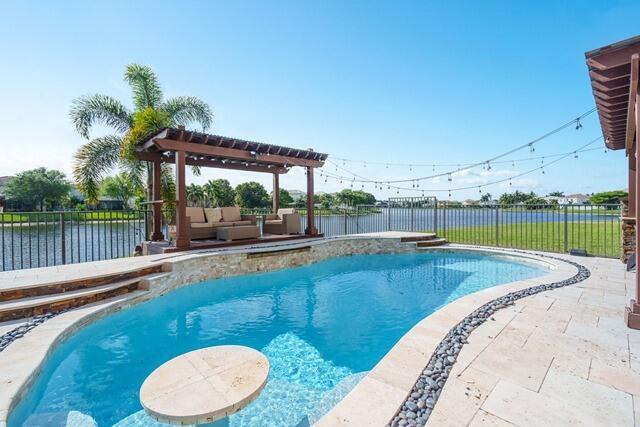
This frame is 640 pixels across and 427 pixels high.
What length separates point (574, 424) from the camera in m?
1.65

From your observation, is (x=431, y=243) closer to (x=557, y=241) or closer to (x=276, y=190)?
(x=557, y=241)

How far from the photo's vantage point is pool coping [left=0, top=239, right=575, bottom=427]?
1819 millimetres

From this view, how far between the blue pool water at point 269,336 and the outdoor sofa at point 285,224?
2.57 m

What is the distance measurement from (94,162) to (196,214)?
4.43 m

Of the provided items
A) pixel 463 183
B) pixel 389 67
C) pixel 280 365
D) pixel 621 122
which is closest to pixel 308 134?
pixel 389 67

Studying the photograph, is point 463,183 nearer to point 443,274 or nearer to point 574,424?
point 443,274

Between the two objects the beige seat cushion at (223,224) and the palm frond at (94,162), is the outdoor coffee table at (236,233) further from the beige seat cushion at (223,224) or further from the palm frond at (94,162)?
the palm frond at (94,162)

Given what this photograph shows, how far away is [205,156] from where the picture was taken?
900 centimetres

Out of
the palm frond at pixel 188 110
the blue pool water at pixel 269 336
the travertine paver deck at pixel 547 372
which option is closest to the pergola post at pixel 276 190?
the palm frond at pixel 188 110

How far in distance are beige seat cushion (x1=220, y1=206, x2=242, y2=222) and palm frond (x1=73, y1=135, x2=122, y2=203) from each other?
4290mm

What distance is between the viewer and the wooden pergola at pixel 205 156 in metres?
7.09

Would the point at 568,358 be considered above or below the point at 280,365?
above

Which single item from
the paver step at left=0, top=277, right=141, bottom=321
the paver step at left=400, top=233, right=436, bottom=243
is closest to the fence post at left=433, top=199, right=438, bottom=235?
the paver step at left=400, top=233, right=436, bottom=243

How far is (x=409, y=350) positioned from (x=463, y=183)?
37.8ft
